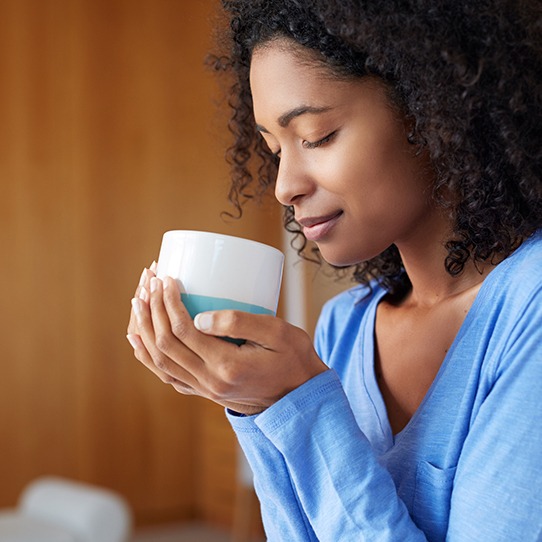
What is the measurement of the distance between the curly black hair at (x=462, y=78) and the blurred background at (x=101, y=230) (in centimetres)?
354

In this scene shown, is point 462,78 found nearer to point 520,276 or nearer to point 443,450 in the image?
point 520,276

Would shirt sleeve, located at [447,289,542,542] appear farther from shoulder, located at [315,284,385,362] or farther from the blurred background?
the blurred background

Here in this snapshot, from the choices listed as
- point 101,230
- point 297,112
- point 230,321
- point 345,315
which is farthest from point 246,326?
point 101,230

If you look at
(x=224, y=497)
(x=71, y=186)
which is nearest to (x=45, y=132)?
(x=71, y=186)

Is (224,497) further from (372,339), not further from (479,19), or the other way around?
(479,19)

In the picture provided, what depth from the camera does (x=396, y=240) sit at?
104 centimetres

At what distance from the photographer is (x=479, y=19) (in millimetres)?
854

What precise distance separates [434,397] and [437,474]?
3.2 inches

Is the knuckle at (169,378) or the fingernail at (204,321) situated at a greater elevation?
the fingernail at (204,321)

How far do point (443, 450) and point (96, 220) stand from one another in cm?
414

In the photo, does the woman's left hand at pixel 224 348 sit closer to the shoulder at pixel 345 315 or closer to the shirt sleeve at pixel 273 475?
the shirt sleeve at pixel 273 475

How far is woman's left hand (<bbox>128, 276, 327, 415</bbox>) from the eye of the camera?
0.84 m

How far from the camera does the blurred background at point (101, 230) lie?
15.3ft

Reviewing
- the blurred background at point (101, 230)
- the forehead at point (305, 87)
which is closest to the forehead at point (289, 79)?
the forehead at point (305, 87)
